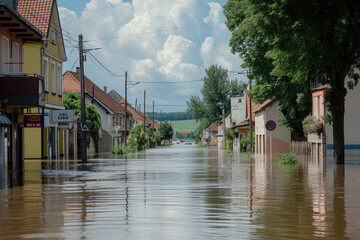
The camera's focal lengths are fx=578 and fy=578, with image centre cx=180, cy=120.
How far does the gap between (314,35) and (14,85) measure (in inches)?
550

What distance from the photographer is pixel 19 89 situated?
27.2m

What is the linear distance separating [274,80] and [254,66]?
16.6 feet

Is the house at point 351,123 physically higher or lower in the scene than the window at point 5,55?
lower

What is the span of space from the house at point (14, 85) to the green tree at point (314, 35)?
421 inches

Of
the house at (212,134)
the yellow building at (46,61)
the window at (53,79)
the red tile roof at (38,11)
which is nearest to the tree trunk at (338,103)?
the yellow building at (46,61)

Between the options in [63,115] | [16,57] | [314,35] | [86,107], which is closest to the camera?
[314,35]

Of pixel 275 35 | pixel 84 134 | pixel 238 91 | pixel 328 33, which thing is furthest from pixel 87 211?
pixel 238 91

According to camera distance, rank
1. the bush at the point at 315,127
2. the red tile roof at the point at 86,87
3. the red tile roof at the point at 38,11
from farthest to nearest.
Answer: the red tile roof at the point at 86,87 → the bush at the point at 315,127 → the red tile roof at the point at 38,11

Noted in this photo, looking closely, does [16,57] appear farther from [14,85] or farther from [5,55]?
[14,85]

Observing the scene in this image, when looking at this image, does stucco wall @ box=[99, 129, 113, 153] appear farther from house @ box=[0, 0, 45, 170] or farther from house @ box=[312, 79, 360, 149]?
Result: house @ box=[0, 0, 45, 170]

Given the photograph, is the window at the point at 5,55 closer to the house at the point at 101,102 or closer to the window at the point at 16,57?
the window at the point at 16,57

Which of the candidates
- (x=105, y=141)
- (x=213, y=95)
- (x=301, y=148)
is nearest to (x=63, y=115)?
(x=301, y=148)

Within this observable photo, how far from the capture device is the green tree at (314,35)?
84.0 feet

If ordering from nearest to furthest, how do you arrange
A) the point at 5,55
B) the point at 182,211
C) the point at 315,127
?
1. the point at 182,211
2. the point at 5,55
3. the point at 315,127
